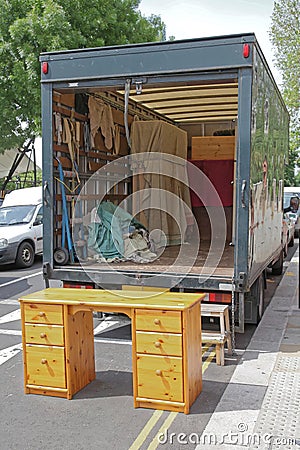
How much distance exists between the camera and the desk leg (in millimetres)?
4883

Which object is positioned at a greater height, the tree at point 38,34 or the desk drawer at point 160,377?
the tree at point 38,34

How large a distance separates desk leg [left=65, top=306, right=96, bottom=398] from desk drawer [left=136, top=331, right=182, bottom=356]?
26.3 inches

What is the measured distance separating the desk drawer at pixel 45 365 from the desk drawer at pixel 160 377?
0.74 m

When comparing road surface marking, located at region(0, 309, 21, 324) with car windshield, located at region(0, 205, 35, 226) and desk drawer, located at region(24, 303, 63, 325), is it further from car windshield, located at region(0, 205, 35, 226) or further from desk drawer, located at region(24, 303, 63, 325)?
Answer: car windshield, located at region(0, 205, 35, 226)

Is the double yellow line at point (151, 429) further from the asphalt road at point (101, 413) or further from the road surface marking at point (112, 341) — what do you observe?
the road surface marking at point (112, 341)

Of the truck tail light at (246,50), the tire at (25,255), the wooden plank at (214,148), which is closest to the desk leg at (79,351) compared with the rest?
the truck tail light at (246,50)

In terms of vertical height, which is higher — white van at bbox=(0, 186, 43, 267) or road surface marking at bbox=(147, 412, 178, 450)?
white van at bbox=(0, 186, 43, 267)

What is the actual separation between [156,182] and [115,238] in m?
2.00

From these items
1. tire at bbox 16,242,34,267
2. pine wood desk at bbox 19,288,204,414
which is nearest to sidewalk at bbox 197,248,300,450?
pine wood desk at bbox 19,288,204,414

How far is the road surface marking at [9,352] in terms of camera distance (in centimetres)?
614

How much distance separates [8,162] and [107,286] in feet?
94.7

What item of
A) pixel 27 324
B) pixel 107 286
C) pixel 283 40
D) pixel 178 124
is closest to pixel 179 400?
pixel 27 324

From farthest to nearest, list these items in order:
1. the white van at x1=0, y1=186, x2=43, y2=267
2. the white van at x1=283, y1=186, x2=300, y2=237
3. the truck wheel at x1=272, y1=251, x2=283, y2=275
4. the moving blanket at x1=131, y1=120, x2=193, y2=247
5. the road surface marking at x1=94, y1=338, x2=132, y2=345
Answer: the white van at x1=283, y1=186, x2=300, y2=237 → the white van at x1=0, y1=186, x2=43, y2=267 → the truck wheel at x1=272, y1=251, x2=283, y2=275 → the moving blanket at x1=131, y1=120, x2=193, y2=247 → the road surface marking at x1=94, y1=338, x2=132, y2=345

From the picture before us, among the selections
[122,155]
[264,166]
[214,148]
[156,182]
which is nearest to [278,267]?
[214,148]
